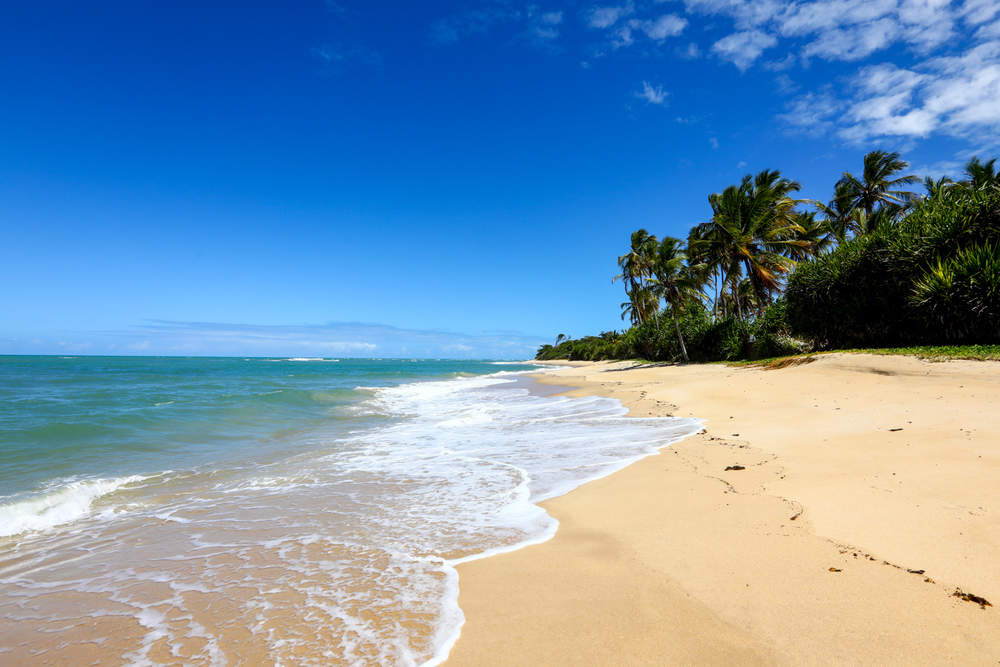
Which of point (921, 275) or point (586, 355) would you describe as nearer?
point (921, 275)

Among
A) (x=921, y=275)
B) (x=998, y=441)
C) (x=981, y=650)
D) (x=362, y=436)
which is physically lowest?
(x=362, y=436)

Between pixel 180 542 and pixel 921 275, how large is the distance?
74.3ft

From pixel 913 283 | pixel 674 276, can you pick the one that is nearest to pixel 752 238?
pixel 674 276

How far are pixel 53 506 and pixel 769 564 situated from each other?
756 cm

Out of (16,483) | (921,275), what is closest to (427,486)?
(16,483)

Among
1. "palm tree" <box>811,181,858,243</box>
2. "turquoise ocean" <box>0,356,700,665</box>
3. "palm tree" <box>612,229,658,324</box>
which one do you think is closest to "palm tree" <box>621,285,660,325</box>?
"palm tree" <box>612,229,658,324</box>

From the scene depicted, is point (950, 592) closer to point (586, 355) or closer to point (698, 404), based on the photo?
point (698, 404)

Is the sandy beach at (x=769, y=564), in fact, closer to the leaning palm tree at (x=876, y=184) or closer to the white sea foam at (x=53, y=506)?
the white sea foam at (x=53, y=506)

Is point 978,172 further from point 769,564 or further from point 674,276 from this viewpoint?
point 769,564

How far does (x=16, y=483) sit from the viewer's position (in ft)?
20.5

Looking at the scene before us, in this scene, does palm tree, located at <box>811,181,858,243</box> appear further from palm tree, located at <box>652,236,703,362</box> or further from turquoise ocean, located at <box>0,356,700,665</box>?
turquoise ocean, located at <box>0,356,700,665</box>

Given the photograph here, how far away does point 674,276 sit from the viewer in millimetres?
35281

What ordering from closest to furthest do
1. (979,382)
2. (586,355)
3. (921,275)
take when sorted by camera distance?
(979,382) → (921,275) → (586,355)

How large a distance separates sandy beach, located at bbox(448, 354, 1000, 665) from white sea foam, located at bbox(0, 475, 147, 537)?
5066mm
